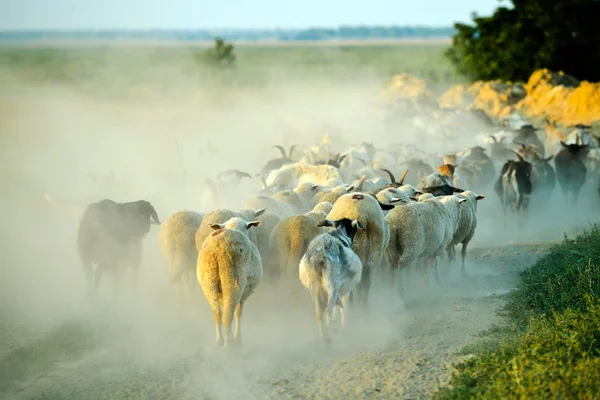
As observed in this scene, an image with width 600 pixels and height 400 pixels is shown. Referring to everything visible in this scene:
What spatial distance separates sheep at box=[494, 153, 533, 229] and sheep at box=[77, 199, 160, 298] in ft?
30.3

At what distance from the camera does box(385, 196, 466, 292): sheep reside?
10586 millimetres

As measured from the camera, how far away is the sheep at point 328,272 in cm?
858

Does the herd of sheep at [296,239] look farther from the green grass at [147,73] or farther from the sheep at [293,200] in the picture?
the green grass at [147,73]

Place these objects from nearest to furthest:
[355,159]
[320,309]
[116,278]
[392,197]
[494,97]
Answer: [320,309] < [116,278] < [392,197] < [355,159] < [494,97]

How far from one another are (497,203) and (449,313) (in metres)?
9.72

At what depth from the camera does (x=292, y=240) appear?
964 cm

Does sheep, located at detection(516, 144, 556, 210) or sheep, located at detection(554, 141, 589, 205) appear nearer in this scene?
sheep, located at detection(516, 144, 556, 210)

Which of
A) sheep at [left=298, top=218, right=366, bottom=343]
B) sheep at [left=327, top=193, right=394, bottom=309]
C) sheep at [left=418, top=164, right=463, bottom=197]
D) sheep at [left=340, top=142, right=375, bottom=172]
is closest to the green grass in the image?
sheep at [left=340, top=142, right=375, bottom=172]

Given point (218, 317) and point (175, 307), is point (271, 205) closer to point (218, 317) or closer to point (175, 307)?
point (175, 307)

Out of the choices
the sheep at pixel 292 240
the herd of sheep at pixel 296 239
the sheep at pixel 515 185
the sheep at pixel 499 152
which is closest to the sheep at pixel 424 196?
the herd of sheep at pixel 296 239

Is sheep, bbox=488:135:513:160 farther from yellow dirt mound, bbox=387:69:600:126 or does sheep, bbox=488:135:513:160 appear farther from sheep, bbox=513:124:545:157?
yellow dirt mound, bbox=387:69:600:126

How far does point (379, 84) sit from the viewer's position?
61.0 meters

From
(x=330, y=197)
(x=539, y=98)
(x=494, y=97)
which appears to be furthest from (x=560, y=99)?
(x=330, y=197)

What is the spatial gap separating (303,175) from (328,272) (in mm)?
7787
